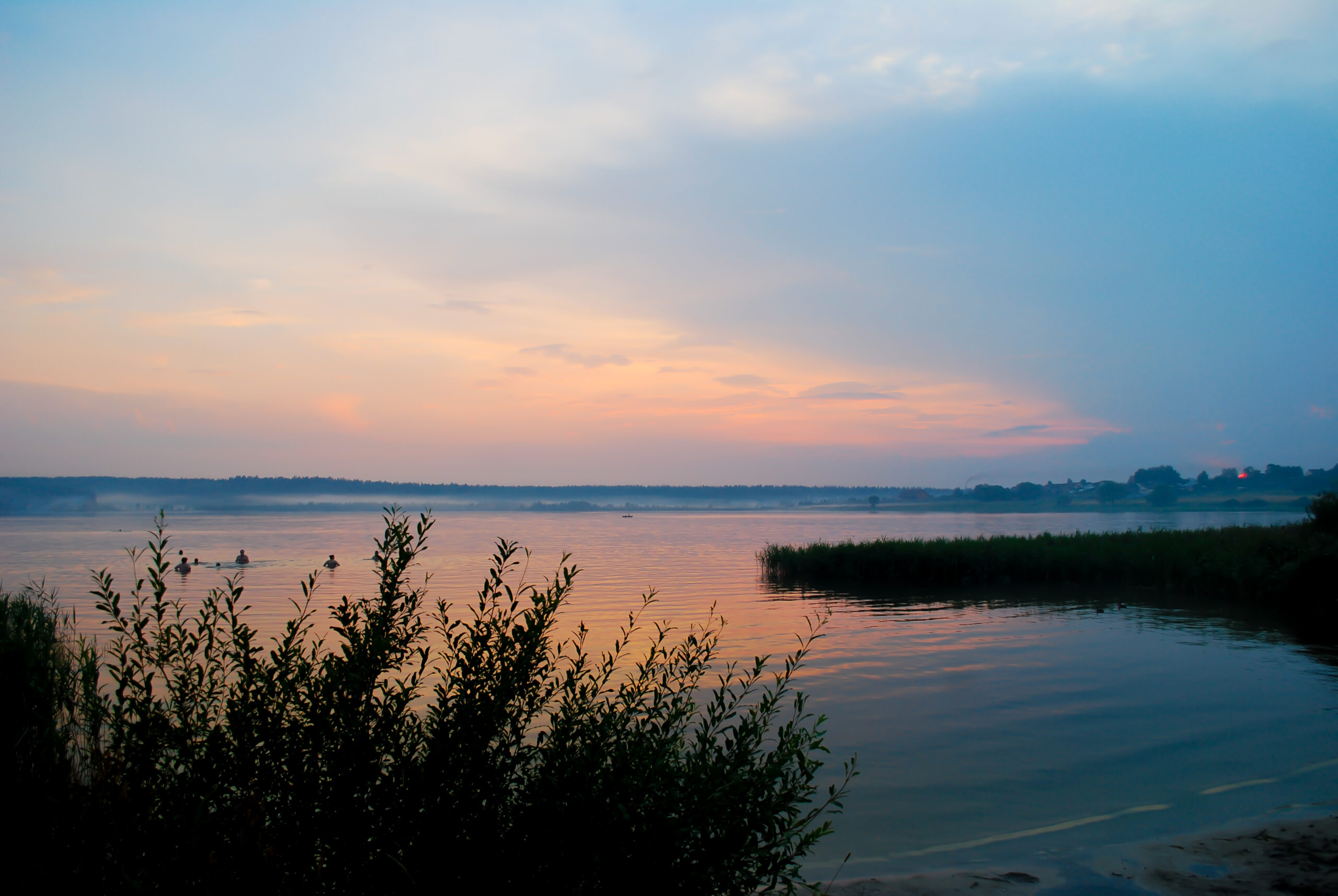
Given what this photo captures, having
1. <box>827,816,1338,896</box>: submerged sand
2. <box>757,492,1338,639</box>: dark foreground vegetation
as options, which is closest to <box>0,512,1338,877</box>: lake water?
<box>827,816,1338,896</box>: submerged sand

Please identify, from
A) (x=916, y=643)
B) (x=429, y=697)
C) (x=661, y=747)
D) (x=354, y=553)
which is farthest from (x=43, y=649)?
(x=354, y=553)

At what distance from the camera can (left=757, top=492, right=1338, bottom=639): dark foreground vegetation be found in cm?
2569

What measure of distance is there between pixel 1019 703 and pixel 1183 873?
293 inches

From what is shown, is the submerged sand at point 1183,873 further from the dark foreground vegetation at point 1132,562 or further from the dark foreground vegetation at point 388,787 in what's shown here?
the dark foreground vegetation at point 1132,562

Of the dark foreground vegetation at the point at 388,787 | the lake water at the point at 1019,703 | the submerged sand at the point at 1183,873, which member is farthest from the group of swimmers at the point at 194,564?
the submerged sand at the point at 1183,873

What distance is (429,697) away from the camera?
1264 centimetres

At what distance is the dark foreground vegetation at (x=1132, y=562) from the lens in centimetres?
2569

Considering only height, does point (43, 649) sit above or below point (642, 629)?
above

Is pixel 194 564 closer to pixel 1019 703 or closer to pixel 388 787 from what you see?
pixel 1019 703

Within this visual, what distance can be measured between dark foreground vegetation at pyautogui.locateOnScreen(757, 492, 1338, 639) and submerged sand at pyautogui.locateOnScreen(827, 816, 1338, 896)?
19.5 meters

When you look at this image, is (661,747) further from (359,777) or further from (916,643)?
(916,643)

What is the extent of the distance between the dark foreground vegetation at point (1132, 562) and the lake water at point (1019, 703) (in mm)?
2045

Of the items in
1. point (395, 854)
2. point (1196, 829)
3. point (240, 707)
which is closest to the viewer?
point (395, 854)

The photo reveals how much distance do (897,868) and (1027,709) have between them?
24.1 ft
